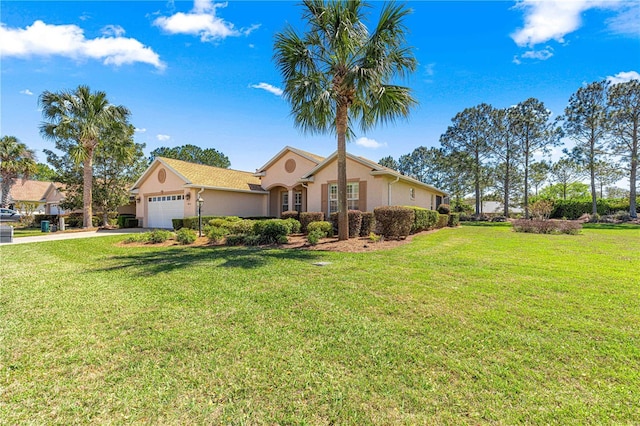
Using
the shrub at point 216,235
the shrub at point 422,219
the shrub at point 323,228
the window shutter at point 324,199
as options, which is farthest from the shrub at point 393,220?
the shrub at point 216,235

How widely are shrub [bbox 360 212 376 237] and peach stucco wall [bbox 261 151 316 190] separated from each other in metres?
7.61

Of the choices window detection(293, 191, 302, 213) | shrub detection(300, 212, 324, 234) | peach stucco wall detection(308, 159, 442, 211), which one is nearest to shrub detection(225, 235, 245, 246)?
shrub detection(300, 212, 324, 234)

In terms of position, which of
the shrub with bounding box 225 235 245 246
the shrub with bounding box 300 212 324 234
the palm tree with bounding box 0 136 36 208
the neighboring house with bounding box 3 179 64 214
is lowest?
the shrub with bounding box 225 235 245 246

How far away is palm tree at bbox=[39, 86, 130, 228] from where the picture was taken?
768 inches

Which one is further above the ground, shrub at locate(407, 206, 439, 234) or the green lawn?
shrub at locate(407, 206, 439, 234)

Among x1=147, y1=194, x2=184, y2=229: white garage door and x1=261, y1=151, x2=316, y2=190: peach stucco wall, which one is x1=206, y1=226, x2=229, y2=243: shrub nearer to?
x1=261, y1=151, x2=316, y2=190: peach stucco wall

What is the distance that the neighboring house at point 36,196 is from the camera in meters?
35.8

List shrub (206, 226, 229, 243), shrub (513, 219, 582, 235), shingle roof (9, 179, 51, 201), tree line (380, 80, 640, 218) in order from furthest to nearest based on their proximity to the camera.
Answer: shingle roof (9, 179, 51, 201)
tree line (380, 80, 640, 218)
shrub (513, 219, 582, 235)
shrub (206, 226, 229, 243)

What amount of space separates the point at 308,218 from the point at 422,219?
609cm

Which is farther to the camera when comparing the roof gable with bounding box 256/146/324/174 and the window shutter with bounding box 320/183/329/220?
the roof gable with bounding box 256/146/324/174

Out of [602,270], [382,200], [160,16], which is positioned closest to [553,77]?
[382,200]

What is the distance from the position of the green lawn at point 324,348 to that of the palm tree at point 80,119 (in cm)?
1802

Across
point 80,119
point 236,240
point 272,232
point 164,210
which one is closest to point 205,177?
point 164,210

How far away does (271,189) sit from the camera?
23094 millimetres
